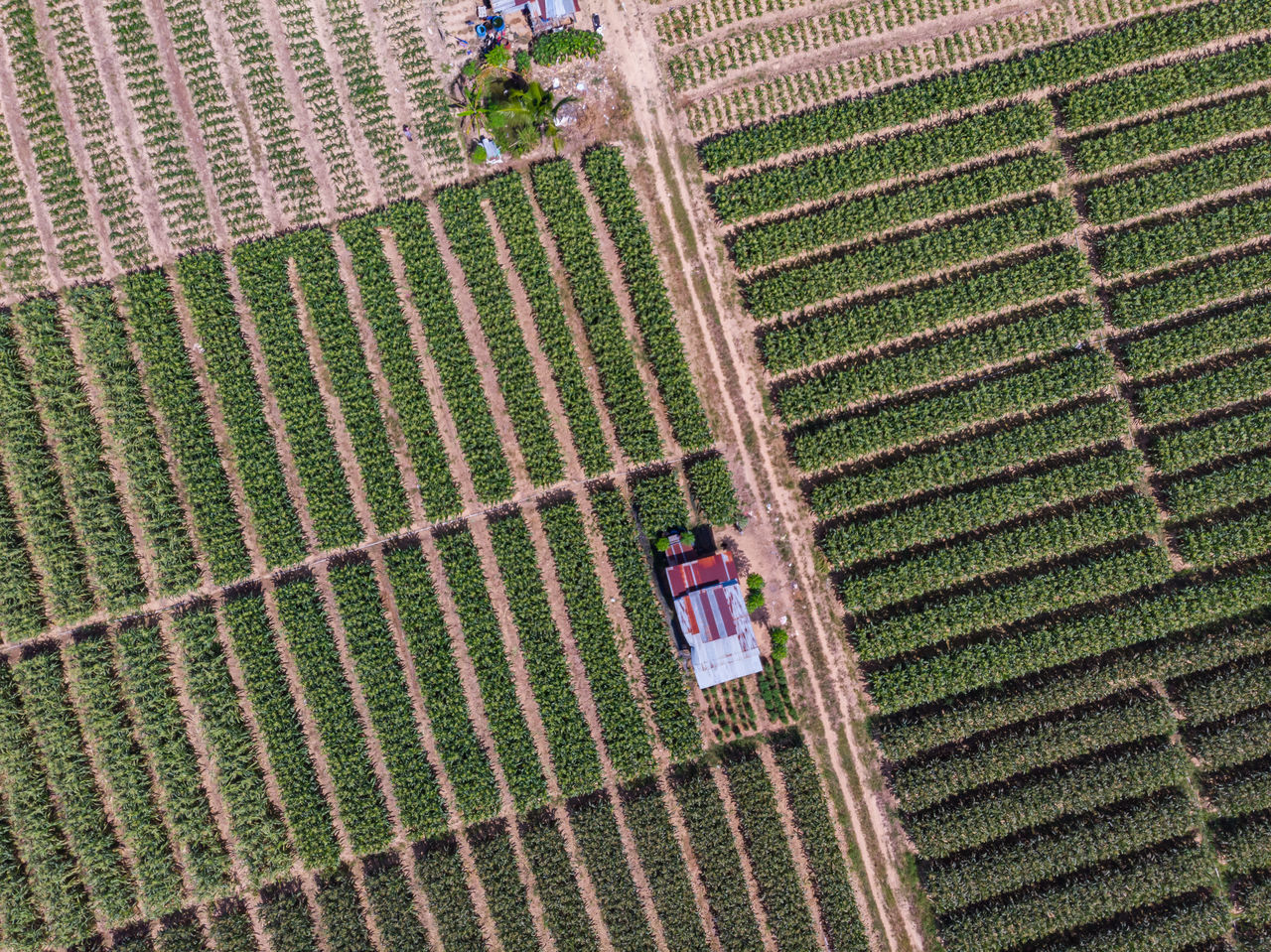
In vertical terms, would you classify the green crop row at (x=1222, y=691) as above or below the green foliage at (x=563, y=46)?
below

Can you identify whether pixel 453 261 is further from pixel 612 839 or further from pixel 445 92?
pixel 612 839

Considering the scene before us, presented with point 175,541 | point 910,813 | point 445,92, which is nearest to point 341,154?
point 445,92

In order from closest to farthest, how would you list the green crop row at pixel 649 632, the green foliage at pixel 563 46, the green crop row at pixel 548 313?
the green crop row at pixel 649 632
the green crop row at pixel 548 313
the green foliage at pixel 563 46

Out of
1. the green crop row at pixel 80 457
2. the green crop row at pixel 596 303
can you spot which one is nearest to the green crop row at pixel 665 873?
the green crop row at pixel 596 303

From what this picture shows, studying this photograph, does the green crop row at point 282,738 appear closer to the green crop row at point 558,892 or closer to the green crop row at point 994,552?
the green crop row at point 558,892

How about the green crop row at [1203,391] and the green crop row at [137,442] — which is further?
the green crop row at [1203,391]

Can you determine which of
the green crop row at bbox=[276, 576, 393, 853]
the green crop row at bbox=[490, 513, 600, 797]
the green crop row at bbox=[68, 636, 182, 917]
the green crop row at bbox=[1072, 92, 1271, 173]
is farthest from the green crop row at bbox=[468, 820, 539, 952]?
the green crop row at bbox=[1072, 92, 1271, 173]
